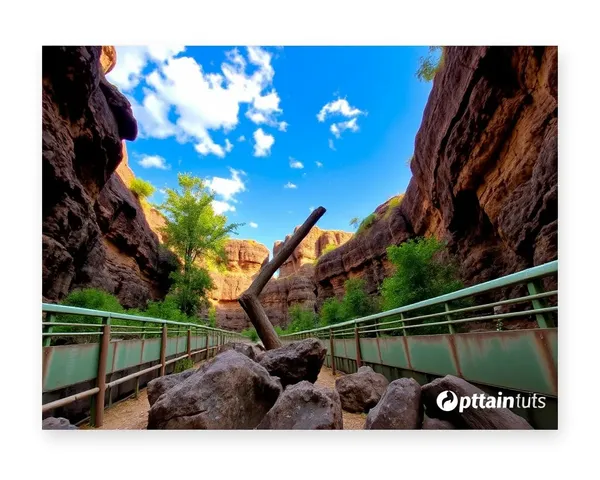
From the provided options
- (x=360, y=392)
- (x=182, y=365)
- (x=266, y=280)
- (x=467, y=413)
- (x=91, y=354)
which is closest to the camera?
(x=467, y=413)

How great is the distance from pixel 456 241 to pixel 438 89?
17.5ft

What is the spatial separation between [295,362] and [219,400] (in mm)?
1890

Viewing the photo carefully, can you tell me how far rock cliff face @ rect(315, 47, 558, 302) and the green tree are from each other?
12726 mm

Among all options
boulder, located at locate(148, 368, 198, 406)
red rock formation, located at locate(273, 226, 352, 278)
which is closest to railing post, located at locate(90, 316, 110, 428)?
boulder, located at locate(148, 368, 198, 406)

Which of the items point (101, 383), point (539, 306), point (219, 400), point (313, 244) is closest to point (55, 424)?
point (101, 383)

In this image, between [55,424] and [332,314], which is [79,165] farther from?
[332,314]

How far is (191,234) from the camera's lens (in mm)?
20203

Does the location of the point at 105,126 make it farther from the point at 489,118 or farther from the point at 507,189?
the point at 507,189

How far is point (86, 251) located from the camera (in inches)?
403

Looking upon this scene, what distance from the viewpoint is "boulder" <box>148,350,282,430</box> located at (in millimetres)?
2457

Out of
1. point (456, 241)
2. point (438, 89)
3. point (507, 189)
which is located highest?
point (438, 89)

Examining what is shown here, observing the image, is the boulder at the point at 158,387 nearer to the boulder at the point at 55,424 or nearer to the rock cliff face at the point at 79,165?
the boulder at the point at 55,424

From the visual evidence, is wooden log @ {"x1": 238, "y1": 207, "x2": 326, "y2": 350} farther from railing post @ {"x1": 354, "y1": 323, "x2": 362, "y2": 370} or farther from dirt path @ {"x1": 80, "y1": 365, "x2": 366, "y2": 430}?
dirt path @ {"x1": 80, "y1": 365, "x2": 366, "y2": 430}

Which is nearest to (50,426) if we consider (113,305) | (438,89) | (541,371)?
(541,371)
